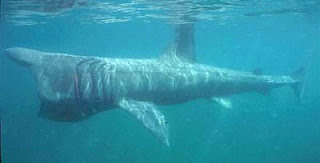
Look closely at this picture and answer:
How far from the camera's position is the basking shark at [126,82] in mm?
10180

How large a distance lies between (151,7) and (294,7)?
424 inches

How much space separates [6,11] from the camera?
24969 mm

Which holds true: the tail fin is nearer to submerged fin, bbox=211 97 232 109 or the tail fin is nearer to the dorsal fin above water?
submerged fin, bbox=211 97 232 109

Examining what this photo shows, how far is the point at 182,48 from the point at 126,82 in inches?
162

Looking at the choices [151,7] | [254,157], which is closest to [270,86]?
[254,157]

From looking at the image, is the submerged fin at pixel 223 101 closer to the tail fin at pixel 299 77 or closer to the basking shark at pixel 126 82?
the basking shark at pixel 126 82

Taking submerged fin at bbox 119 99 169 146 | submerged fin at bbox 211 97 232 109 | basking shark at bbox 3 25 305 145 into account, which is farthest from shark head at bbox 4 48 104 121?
submerged fin at bbox 211 97 232 109

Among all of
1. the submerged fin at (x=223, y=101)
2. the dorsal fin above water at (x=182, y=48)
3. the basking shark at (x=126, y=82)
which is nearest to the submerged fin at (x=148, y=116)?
the basking shark at (x=126, y=82)

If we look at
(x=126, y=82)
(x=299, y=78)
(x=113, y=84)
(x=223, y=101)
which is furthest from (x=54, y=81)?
(x=299, y=78)

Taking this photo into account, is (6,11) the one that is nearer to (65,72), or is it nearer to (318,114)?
(65,72)

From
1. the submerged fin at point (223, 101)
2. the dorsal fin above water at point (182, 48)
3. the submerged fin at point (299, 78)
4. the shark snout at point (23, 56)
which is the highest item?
the shark snout at point (23, 56)

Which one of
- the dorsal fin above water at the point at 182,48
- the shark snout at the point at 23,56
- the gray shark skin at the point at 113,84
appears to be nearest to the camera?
the gray shark skin at the point at 113,84

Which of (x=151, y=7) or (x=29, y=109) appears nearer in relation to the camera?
(x=151, y=7)

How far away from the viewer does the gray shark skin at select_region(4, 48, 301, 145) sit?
33.3 ft
